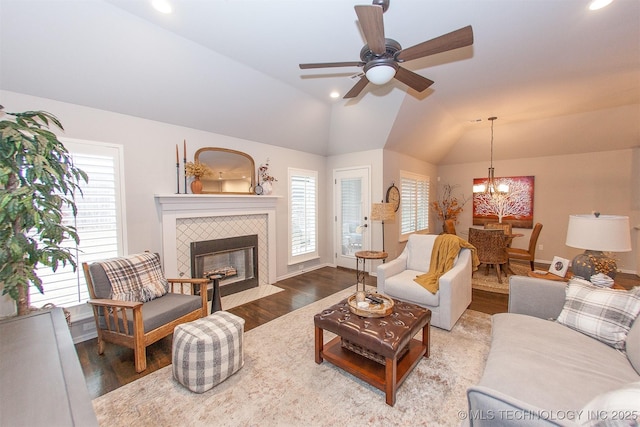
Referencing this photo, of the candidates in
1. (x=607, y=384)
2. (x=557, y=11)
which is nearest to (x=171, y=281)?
(x=607, y=384)

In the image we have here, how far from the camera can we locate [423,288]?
9.64 ft

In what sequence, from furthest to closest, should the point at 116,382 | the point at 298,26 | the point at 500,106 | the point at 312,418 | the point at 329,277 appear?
the point at 329,277 → the point at 500,106 → the point at 298,26 → the point at 116,382 → the point at 312,418

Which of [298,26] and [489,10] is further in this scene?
[298,26]

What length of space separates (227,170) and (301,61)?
6.41ft

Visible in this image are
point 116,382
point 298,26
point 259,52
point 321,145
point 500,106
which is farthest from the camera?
point 321,145

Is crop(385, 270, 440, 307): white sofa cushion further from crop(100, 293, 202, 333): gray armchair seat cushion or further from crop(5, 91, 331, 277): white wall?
crop(5, 91, 331, 277): white wall

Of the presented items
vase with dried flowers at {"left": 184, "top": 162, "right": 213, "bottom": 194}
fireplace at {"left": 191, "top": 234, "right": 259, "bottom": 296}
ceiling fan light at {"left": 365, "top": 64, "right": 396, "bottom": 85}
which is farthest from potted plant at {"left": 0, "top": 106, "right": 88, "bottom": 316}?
ceiling fan light at {"left": 365, "top": 64, "right": 396, "bottom": 85}

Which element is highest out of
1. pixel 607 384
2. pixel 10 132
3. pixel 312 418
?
pixel 10 132

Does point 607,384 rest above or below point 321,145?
below

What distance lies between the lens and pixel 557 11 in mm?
2176

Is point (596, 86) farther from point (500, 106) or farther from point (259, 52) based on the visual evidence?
point (259, 52)

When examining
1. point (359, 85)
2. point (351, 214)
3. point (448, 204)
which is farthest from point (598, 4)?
point (448, 204)

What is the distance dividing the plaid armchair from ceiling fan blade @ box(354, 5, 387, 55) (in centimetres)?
273

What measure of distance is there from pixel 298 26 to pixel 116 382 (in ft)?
11.4
